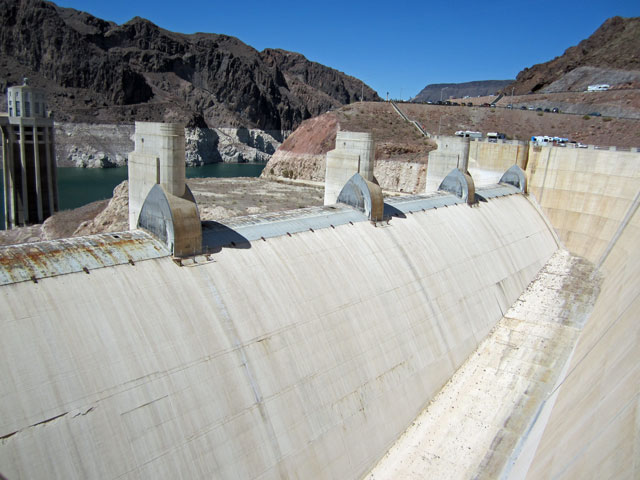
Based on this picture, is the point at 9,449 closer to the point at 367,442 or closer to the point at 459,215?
the point at 367,442

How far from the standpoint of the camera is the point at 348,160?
22.8 metres

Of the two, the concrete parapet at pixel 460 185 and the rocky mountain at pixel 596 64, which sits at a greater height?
the rocky mountain at pixel 596 64

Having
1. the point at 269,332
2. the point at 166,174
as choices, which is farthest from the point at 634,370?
the point at 166,174

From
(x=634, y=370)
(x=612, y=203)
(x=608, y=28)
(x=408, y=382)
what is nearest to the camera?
(x=634, y=370)

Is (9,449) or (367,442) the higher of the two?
(9,449)

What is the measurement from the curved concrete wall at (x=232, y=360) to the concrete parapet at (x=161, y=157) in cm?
252

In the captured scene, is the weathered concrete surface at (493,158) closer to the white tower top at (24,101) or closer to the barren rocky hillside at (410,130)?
the barren rocky hillside at (410,130)

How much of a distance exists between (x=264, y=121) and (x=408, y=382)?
173 meters

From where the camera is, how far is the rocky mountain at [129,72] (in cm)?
12444

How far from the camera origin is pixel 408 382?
17.1 meters

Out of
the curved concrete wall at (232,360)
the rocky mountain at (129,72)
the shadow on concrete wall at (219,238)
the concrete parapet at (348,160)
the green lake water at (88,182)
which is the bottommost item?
the green lake water at (88,182)

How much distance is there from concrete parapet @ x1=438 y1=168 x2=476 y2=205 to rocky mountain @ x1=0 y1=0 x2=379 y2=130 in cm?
11022

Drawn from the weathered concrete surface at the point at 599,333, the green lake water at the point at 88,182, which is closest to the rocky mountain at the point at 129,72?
the green lake water at the point at 88,182

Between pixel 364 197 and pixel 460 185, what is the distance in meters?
10.4
